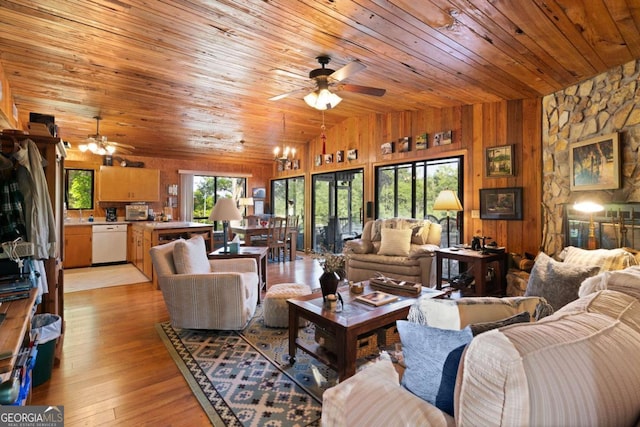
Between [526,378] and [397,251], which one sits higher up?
[526,378]

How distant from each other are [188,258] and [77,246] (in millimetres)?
4644

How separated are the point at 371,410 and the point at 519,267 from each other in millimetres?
3962

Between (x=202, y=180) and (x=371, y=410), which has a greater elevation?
(x=202, y=180)

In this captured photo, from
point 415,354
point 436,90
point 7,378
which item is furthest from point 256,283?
point 436,90

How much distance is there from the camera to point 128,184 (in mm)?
6961

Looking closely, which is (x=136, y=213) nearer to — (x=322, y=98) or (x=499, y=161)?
(x=322, y=98)

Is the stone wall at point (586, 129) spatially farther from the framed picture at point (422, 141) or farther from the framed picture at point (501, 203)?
the framed picture at point (422, 141)

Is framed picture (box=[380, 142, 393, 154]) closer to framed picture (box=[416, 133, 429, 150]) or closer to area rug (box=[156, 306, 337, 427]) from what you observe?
framed picture (box=[416, 133, 429, 150])

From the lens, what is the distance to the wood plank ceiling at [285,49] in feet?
7.73

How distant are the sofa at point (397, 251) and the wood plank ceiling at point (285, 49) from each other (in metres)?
1.97

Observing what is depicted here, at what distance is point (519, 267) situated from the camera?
4129 millimetres

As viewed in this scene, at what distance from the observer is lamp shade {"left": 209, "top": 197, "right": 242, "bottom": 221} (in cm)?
389

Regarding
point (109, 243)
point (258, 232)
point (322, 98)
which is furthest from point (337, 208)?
point (109, 243)

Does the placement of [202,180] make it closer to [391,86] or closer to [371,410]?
[391,86]
